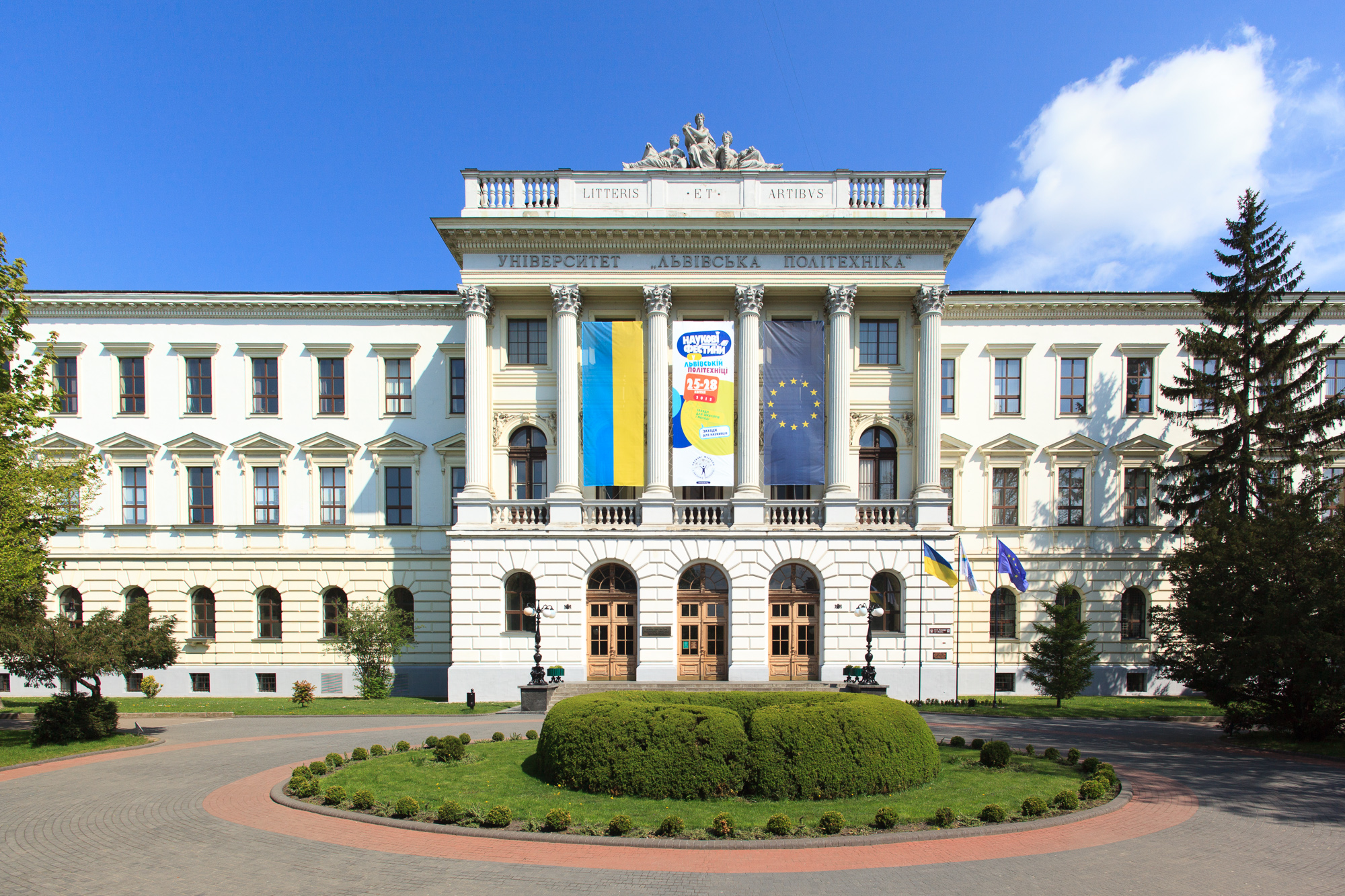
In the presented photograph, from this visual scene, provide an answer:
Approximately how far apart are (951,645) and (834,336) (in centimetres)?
1369

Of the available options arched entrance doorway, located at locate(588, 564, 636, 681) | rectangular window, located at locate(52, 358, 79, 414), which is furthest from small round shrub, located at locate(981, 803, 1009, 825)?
rectangular window, located at locate(52, 358, 79, 414)

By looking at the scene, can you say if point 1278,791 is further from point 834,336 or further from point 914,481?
point 834,336

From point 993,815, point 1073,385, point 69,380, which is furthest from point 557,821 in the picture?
point 69,380

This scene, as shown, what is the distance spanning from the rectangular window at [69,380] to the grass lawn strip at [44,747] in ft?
53.5

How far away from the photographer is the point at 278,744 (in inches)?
805

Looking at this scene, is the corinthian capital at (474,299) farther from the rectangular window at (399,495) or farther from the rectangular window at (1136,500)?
the rectangular window at (1136,500)

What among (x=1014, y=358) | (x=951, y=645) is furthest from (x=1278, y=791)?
(x=1014, y=358)

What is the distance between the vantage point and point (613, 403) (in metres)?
29.5

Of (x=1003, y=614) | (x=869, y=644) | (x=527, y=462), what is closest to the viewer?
(x=869, y=644)

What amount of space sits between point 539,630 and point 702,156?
2115 cm

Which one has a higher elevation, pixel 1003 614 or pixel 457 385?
pixel 457 385

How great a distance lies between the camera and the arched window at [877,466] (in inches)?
1211

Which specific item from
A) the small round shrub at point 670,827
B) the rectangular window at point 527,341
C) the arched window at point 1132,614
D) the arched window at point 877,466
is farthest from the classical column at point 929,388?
the small round shrub at point 670,827

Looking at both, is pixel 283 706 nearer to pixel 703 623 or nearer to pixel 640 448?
pixel 703 623
